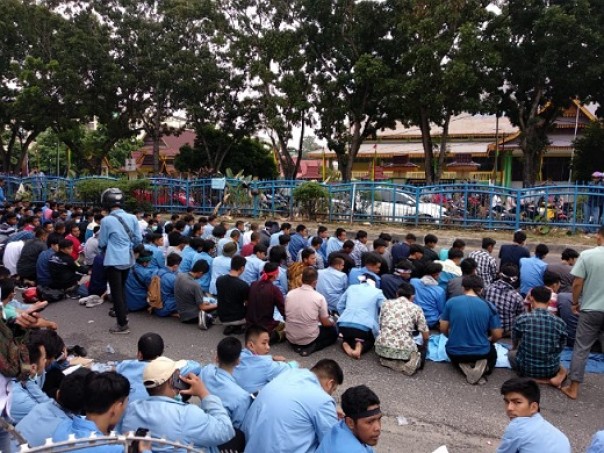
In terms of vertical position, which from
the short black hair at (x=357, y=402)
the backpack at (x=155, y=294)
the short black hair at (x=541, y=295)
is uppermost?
the short black hair at (x=541, y=295)

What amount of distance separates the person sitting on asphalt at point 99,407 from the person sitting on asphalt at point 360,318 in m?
3.75

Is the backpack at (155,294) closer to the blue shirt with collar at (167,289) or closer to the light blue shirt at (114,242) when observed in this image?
the blue shirt with collar at (167,289)

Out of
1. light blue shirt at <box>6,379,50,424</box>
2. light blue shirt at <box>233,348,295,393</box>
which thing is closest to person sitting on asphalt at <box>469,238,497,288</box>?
light blue shirt at <box>233,348,295,393</box>

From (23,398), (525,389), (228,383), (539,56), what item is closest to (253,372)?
(228,383)

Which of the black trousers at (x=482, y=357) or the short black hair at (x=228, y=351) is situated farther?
the black trousers at (x=482, y=357)

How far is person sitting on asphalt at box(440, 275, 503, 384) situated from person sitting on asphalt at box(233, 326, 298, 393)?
2336 mm

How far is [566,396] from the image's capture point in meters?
5.32

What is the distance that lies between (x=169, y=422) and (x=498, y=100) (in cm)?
1987

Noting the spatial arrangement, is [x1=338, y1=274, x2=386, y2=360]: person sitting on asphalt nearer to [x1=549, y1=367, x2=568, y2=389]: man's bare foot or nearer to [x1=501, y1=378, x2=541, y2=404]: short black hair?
[x1=549, y1=367, x2=568, y2=389]: man's bare foot

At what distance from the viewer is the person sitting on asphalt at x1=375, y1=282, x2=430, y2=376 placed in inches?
230

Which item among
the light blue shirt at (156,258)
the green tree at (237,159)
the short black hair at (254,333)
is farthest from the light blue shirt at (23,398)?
the green tree at (237,159)

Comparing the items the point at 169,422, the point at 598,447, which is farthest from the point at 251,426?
the point at 598,447

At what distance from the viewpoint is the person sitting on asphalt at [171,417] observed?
3016mm

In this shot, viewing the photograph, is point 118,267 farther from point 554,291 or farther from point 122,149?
point 122,149
